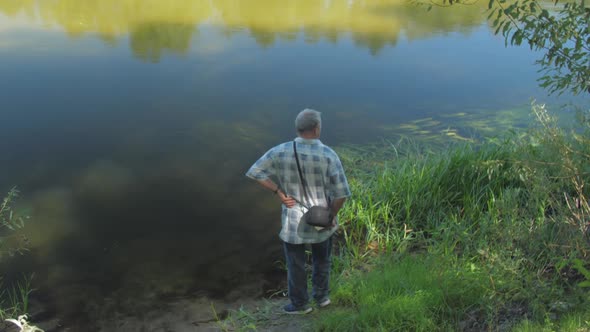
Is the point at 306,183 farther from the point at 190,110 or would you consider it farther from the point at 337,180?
the point at 190,110

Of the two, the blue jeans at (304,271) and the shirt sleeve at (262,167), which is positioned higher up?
the shirt sleeve at (262,167)

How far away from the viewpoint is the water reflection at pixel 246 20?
1200cm

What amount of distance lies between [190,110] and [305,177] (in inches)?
209

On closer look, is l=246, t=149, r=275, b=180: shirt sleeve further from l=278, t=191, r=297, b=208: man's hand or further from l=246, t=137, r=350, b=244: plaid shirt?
l=278, t=191, r=297, b=208: man's hand

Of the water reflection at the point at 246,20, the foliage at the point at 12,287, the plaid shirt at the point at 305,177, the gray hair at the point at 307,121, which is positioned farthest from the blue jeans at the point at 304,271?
the water reflection at the point at 246,20

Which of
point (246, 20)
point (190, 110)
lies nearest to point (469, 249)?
point (190, 110)

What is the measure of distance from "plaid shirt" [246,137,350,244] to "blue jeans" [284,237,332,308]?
0.39ft

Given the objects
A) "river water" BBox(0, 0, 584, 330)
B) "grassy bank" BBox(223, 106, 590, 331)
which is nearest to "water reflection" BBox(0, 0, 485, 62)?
"river water" BBox(0, 0, 584, 330)

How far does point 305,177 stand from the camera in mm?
3213

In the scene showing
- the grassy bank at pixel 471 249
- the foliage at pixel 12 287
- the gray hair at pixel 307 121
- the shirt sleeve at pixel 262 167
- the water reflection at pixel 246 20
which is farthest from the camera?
the water reflection at pixel 246 20

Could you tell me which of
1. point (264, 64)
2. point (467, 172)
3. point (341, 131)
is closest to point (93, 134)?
point (341, 131)

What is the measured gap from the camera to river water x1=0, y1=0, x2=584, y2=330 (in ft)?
15.5

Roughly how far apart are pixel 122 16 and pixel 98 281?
10.6 metres

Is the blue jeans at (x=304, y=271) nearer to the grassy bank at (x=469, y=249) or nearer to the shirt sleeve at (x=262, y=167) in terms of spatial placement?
the grassy bank at (x=469, y=249)
